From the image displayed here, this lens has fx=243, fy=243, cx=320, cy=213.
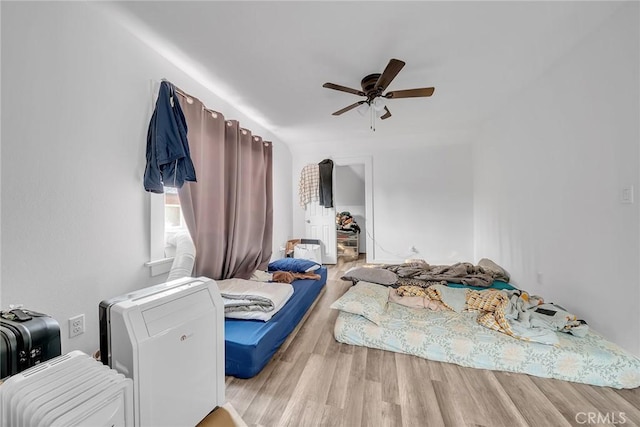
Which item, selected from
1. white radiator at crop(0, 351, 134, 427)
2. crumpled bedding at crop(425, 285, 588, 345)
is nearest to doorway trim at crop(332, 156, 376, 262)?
crumpled bedding at crop(425, 285, 588, 345)

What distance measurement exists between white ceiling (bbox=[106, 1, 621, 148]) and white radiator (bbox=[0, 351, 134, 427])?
78.0 inches

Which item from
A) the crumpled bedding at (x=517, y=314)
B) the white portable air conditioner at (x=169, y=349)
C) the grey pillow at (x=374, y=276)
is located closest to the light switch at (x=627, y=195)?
the crumpled bedding at (x=517, y=314)

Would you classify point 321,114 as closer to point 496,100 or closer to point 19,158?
point 496,100

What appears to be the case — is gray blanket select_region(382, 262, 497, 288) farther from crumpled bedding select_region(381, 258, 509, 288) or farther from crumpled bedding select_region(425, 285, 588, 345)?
crumpled bedding select_region(425, 285, 588, 345)

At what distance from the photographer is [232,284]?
224cm

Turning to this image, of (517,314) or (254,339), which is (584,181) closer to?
(517,314)

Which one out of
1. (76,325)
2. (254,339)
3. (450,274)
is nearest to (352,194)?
(450,274)

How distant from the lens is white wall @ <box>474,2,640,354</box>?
163 cm

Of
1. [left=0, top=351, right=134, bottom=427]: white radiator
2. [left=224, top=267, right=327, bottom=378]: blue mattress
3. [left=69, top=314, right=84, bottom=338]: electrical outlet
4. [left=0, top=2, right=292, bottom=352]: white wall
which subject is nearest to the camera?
[left=0, top=351, right=134, bottom=427]: white radiator

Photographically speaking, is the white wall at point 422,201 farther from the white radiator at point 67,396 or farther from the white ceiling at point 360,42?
the white radiator at point 67,396

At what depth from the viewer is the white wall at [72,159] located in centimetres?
121

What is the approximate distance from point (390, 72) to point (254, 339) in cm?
218

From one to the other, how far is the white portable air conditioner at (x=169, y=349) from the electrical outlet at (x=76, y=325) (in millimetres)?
826

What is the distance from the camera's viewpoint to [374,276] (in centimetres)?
289
